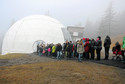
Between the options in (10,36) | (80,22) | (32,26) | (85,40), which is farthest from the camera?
(80,22)

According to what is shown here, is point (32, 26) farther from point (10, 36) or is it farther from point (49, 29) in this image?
point (10, 36)

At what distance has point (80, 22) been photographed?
90.4 m

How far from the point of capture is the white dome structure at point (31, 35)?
22337 millimetres

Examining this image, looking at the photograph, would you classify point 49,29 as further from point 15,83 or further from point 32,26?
point 15,83

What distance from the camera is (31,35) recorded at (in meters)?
22.5

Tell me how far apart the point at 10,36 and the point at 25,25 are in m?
4.50

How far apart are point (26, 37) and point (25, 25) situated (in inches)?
135

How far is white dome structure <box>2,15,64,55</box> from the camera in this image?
879 inches

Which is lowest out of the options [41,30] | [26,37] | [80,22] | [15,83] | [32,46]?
[15,83]

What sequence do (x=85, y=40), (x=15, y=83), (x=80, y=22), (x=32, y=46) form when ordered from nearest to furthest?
1. (x=15, y=83)
2. (x=85, y=40)
3. (x=32, y=46)
4. (x=80, y=22)

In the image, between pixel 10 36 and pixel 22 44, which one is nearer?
pixel 22 44

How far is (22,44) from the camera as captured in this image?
74.3ft

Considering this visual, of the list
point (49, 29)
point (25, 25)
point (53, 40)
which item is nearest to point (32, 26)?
point (25, 25)

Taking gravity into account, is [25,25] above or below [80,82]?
above
